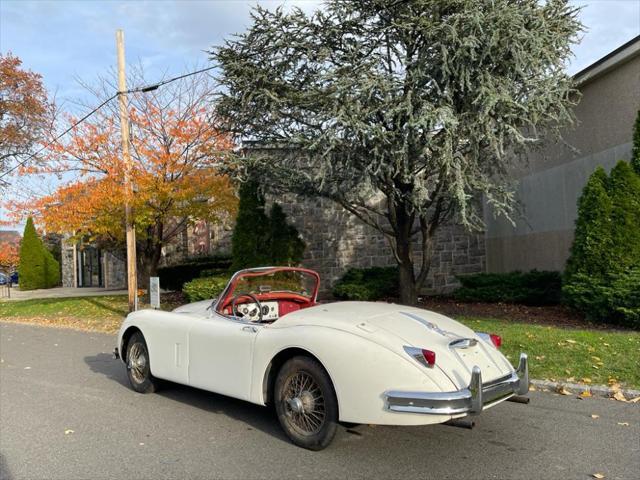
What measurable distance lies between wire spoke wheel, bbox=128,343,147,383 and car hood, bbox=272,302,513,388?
234cm

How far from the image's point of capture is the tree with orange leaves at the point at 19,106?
22.2m

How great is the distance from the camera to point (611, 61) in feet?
38.2

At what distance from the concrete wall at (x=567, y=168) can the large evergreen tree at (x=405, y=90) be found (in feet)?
7.21

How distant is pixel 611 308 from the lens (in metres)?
9.45

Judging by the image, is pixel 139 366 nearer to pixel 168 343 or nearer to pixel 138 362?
pixel 138 362

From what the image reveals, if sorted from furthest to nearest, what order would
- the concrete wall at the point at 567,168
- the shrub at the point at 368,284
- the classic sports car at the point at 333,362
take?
1. the shrub at the point at 368,284
2. the concrete wall at the point at 567,168
3. the classic sports car at the point at 333,362

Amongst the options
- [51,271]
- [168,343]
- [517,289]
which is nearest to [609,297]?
[517,289]

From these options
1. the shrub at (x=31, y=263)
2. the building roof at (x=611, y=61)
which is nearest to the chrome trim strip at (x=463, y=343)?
the building roof at (x=611, y=61)

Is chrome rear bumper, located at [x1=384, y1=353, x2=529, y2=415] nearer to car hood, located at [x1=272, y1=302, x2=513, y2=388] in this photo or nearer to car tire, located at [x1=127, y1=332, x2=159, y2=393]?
car hood, located at [x1=272, y1=302, x2=513, y2=388]

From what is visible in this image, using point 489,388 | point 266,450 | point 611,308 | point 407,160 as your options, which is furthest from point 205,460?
point 611,308

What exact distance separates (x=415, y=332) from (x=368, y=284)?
11030mm

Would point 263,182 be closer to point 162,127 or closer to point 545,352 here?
point 162,127

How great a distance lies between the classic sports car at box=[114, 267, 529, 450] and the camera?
399cm

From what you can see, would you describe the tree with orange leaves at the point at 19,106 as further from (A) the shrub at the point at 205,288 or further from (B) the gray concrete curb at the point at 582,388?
(B) the gray concrete curb at the point at 582,388
